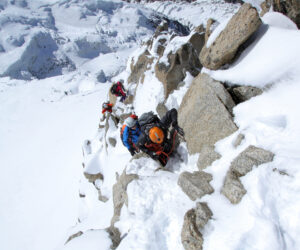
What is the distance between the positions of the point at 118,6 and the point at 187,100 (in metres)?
110

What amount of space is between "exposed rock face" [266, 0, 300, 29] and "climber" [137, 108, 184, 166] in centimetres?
385

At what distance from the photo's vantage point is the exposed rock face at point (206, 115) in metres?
4.68

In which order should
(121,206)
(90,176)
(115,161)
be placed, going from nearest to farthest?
(121,206) < (115,161) < (90,176)

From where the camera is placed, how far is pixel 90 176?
33.7 ft

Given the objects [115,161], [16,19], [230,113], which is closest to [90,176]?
[115,161]

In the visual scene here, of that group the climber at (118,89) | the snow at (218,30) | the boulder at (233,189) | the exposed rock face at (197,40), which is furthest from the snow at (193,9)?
the boulder at (233,189)

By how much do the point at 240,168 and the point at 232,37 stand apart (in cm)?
354

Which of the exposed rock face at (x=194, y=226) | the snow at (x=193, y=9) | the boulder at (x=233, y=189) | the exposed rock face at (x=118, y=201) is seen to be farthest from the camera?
the snow at (x=193, y=9)

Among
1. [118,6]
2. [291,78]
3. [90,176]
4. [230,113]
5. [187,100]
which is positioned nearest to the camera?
[291,78]

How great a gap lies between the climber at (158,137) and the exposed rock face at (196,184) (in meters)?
1.91

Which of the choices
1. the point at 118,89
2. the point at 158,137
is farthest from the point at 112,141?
the point at 158,137

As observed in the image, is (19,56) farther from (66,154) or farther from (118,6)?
(66,154)

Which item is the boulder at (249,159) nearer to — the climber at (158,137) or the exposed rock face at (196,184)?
the exposed rock face at (196,184)

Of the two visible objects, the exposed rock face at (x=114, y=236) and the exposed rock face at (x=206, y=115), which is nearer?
the exposed rock face at (x=114, y=236)
